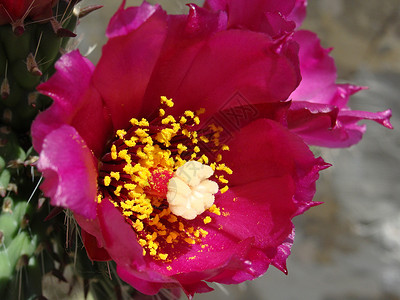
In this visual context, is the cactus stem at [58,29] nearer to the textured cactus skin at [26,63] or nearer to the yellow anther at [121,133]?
the textured cactus skin at [26,63]

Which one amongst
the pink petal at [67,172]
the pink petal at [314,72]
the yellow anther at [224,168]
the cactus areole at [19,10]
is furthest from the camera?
the pink petal at [314,72]

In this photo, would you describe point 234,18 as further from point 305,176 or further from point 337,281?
point 337,281

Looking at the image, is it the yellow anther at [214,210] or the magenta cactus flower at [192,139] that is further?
the yellow anther at [214,210]

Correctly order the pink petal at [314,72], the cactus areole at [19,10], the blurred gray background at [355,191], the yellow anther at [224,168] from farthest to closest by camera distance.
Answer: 1. the blurred gray background at [355,191]
2. the pink petal at [314,72]
3. the yellow anther at [224,168]
4. the cactus areole at [19,10]

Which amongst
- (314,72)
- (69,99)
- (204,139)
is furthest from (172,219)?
(314,72)

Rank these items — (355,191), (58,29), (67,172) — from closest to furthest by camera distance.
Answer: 1. (67,172)
2. (58,29)
3. (355,191)

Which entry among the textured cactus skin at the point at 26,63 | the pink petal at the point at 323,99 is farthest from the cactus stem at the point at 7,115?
the pink petal at the point at 323,99

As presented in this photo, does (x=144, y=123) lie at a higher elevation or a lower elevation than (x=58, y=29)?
lower

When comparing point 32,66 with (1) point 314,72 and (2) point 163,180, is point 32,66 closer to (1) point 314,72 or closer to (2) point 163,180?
(2) point 163,180
